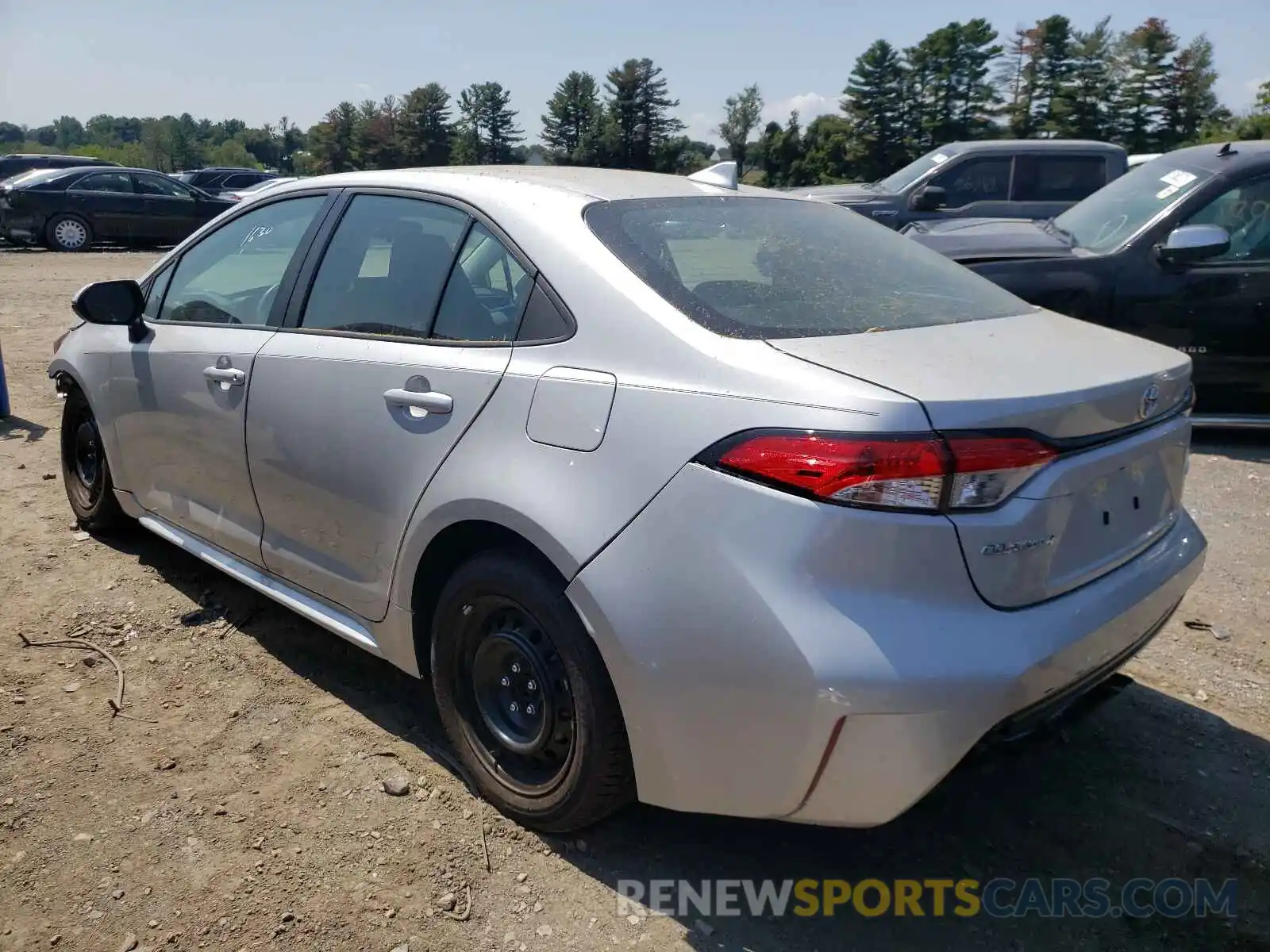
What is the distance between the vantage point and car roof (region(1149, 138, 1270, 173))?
6.02 meters

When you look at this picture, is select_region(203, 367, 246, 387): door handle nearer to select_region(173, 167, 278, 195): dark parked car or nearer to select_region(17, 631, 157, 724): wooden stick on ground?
select_region(17, 631, 157, 724): wooden stick on ground

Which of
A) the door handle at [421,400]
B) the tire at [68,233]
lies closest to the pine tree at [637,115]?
the tire at [68,233]

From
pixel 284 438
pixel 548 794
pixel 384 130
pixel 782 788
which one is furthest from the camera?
pixel 384 130

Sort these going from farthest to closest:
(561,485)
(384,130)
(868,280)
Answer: (384,130) < (868,280) < (561,485)

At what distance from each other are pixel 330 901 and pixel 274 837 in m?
0.30

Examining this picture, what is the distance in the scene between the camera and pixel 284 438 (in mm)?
3074

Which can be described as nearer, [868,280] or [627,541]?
[627,541]

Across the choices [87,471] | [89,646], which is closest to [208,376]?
[89,646]

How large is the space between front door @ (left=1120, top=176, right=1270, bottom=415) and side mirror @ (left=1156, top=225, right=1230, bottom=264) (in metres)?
0.10

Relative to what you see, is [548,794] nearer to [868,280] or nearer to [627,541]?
[627,541]

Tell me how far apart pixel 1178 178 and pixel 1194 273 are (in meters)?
0.82

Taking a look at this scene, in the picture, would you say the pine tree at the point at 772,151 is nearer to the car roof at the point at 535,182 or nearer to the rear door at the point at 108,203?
the rear door at the point at 108,203

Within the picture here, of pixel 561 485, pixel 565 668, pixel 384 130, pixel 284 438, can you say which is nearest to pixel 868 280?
pixel 561 485

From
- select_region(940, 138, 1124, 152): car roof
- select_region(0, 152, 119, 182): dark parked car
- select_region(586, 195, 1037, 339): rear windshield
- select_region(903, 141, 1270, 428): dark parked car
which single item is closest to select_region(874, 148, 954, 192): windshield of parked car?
select_region(940, 138, 1124, 152): car roof
